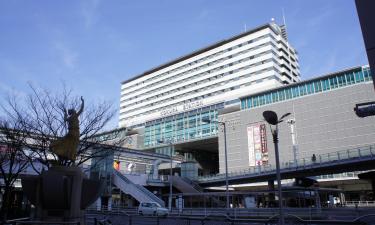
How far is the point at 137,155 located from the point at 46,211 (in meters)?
47.4

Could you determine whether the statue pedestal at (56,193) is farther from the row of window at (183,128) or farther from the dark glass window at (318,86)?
the row of window at (183,128)

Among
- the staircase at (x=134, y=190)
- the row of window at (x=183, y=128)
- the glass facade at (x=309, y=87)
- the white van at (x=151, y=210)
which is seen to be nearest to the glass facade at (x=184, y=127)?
the row of window at (x=183, y=128)

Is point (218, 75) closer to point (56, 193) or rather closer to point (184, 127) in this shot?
point (184, 127)

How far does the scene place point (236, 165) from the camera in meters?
84.9

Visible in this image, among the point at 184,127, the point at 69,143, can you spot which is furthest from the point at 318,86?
the point at 69,143

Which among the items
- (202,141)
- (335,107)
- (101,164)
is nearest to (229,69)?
(202,141)

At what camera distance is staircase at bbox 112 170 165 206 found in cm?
4472

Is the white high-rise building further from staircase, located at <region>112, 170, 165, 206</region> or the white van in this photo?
the white van

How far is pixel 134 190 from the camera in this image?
47281mm

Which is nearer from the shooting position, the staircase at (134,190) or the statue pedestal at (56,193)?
the statue pedestal at (56,193)

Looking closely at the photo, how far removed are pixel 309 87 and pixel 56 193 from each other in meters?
72.2

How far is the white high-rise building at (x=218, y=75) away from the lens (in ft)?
326

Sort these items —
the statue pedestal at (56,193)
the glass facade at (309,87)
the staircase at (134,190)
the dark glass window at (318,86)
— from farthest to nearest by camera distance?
1. the dark glass window at (318,86)
2. the glass facade at (309,87)
3. the staircase at (134,190)
4. the statue pedestal at (56,193)

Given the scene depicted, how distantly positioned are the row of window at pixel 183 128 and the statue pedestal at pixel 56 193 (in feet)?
259
